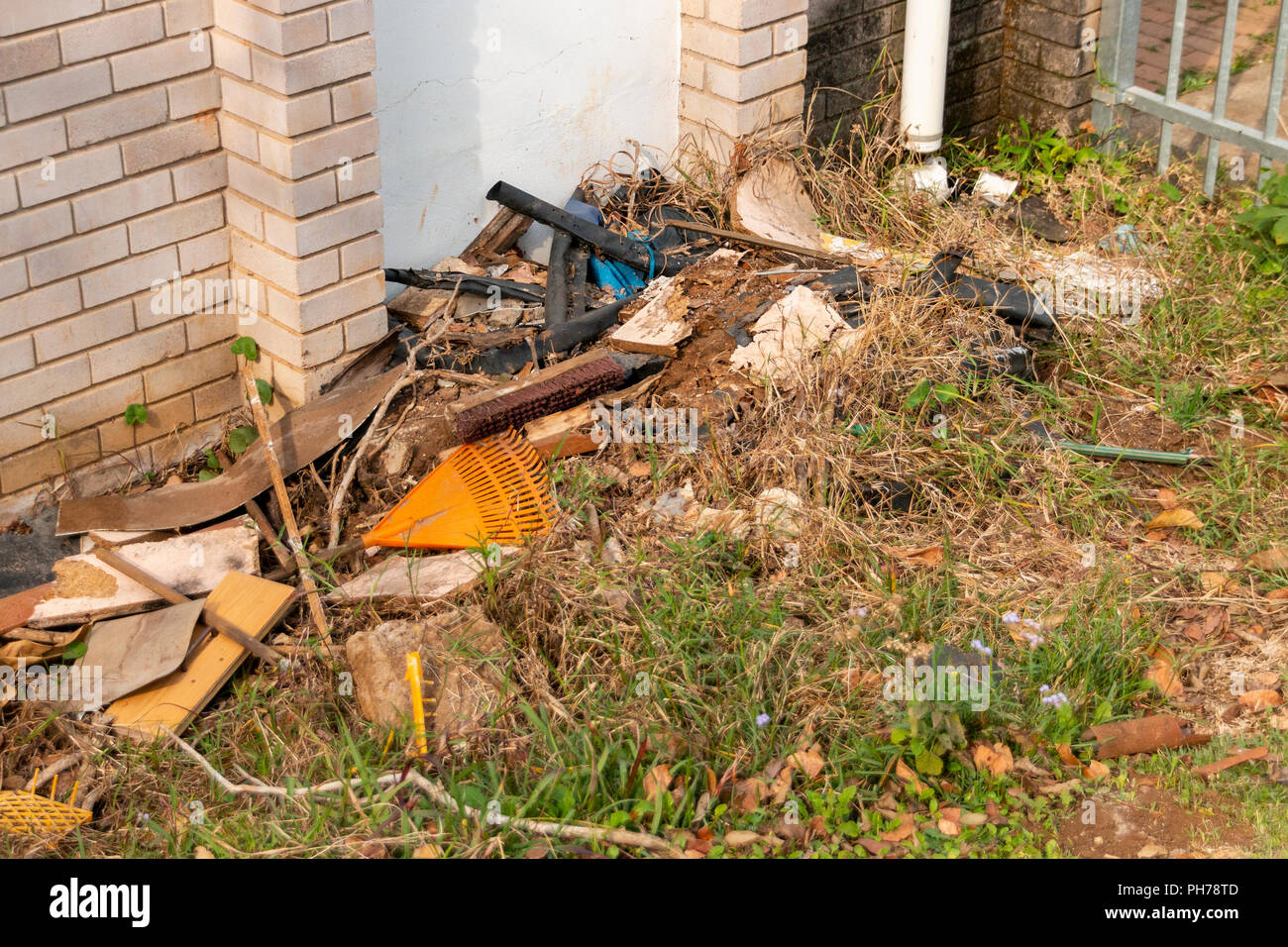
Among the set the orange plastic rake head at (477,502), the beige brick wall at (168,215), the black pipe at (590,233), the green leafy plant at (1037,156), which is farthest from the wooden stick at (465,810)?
the green leafy plant at (1037,156)

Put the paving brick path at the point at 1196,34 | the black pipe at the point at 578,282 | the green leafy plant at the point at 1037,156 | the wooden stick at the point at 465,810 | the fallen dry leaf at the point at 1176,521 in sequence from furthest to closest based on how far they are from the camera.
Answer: the green leafy plant at the point at 1037,156 < the paving brick path at the point at 1196,34 < the black pipe at the point at 578,282 < the fallen dry leaf at the point at 1176,521 < the wooden stick at the point at 465,810

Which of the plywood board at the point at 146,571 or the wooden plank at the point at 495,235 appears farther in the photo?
the wooden plank at the point at 495,235

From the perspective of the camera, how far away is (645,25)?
6.12m

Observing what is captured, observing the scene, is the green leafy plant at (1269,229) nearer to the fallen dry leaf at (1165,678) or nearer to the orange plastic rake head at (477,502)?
the fallen dry leaf at (1165,678)

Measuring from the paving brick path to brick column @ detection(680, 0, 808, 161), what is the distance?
2323 millimetres

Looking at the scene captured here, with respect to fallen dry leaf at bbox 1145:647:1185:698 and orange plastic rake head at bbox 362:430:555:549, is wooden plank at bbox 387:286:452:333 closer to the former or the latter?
orange plastic rake head at bbox 362:430:555:549

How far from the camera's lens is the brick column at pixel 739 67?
5996 millimetres

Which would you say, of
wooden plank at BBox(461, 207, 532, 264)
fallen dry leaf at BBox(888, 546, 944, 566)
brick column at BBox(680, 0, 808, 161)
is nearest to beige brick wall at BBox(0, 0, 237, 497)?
wooden plank at BBox(461, 207, 532, 264)

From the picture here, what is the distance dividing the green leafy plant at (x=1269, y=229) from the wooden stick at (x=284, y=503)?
4.20 metres

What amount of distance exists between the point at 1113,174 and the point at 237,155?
452 cm

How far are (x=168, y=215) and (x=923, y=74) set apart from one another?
3.74 meters

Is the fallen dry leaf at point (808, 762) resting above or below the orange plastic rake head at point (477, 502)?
below

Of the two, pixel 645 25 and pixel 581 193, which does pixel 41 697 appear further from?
pixel 645 25
